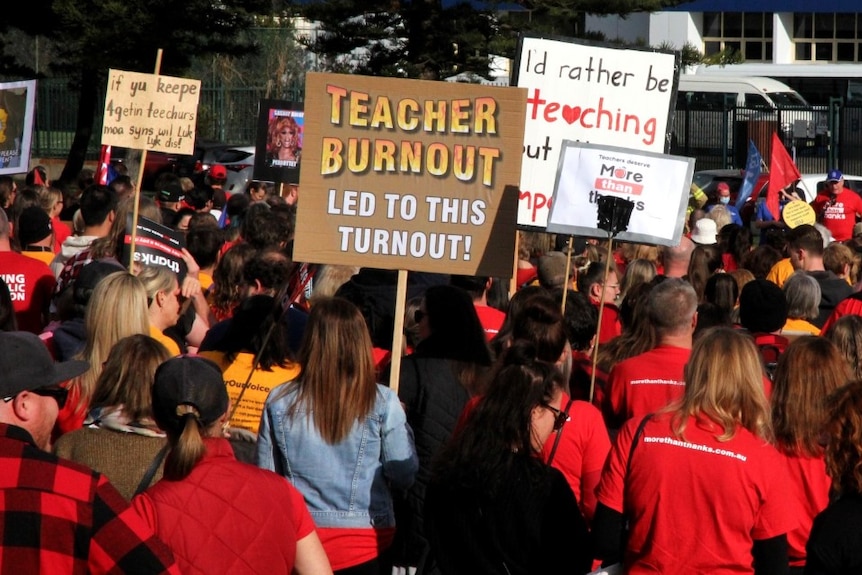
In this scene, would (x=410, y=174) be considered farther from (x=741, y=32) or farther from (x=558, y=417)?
(x=741, y=32)

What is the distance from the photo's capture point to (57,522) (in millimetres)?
2738

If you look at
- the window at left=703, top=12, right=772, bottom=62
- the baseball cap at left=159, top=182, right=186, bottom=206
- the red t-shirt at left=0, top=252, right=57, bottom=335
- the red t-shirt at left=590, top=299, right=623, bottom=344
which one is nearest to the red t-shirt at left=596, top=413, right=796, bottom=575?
the red t-shirt at left=590, top=299, right=623, bottom=344

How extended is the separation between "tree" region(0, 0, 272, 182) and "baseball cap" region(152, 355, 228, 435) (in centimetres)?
2329

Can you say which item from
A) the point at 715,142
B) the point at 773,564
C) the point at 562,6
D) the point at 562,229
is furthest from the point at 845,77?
the point at 773,564

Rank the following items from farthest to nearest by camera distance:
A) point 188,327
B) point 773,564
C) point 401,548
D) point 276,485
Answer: point 188,327 → point 401,548 → point 773,564 → point 276,485

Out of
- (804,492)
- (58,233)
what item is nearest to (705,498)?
(804,492)

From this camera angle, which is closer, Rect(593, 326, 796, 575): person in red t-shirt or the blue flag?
Rect(593, 326, 796, 575): person in red t-shirt

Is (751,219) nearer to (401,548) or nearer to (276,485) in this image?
(401,548)

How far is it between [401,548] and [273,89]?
3182 centimetres

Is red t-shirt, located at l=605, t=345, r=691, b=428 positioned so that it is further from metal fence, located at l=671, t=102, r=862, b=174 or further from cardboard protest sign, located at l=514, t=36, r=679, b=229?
metal fence, located at l=671, t=102, r=862, b=174

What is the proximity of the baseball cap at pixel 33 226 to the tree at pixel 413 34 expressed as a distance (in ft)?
56.6

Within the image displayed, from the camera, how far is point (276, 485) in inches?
134

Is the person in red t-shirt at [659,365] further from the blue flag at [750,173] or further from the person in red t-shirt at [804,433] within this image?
the blue flag at [750,173]

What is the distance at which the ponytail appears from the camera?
3.35m
